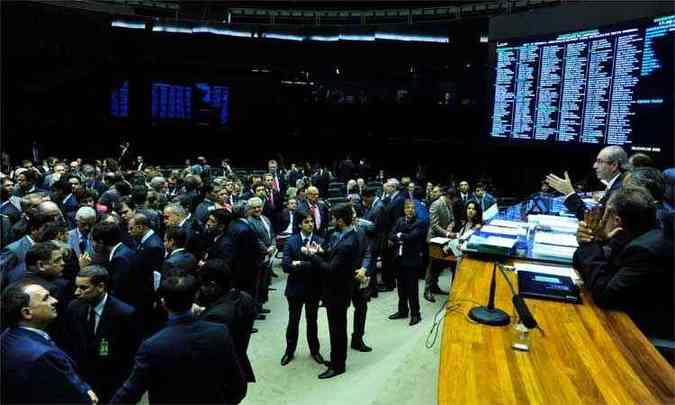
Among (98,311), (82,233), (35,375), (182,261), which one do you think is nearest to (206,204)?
(82,233)

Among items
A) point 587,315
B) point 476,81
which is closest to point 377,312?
point 587,315

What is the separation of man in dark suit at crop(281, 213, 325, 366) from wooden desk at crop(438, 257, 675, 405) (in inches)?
95.9

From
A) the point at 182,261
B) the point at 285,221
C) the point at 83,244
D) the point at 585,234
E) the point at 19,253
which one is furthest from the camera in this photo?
the point at 285,221

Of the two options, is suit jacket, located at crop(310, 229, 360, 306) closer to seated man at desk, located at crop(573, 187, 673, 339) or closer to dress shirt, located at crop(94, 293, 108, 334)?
dress shirt, located at crop(94, 293, 108, 334)

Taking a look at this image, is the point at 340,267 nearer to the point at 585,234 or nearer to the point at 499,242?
the point at 499,242

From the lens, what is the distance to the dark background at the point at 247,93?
484 inches

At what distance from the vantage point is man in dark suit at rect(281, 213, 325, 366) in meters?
4.59

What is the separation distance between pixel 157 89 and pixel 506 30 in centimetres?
1119

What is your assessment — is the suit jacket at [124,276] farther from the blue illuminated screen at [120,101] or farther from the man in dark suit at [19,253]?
the blue illuminated screen at [120,101]

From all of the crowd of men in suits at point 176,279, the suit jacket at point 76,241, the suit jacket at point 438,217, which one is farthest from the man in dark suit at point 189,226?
the suit jacket at point 438,217

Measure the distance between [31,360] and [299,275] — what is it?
2.69m

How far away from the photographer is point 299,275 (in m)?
4.62

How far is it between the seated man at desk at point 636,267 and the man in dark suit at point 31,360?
8.25ft

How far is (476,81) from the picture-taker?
12.2m
